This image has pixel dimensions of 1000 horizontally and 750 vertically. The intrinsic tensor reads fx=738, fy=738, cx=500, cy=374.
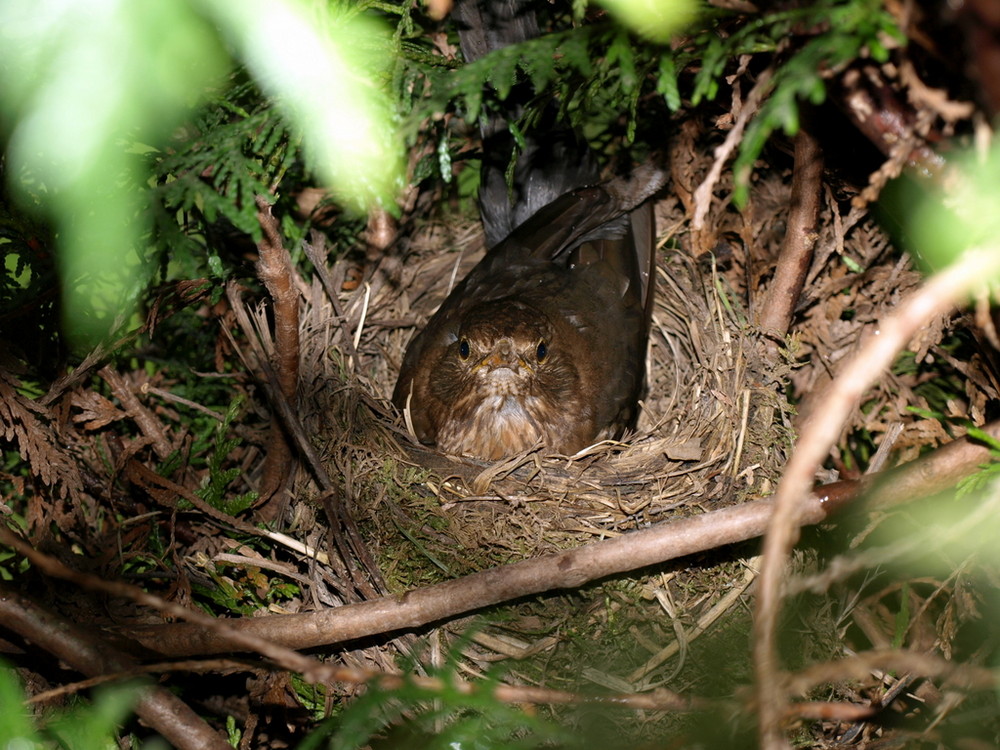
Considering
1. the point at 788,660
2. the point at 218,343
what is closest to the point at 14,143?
the point at 218,343

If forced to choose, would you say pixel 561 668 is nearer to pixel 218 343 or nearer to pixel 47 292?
pixel 218 343

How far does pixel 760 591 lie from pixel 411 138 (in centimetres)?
145

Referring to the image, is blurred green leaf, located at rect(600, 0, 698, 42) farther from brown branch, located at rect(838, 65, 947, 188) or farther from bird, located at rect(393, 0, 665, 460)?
bird, located at rect(393, 0, 665, 460)

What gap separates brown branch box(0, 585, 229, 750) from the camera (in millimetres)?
2062

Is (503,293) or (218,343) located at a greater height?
(218,343)

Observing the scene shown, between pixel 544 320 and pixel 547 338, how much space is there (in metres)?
0.09

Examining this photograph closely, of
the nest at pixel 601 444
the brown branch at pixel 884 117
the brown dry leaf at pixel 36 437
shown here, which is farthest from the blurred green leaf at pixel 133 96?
the brown branch at pixel 884 117

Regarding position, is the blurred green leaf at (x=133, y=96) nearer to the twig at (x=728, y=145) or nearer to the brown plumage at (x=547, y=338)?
the twig at (x=728, y=145)

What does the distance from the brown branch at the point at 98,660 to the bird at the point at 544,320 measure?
69.6 inches

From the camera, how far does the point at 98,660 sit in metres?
2.05

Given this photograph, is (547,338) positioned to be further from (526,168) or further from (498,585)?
(498,585)

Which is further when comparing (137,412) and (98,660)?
(137,412)

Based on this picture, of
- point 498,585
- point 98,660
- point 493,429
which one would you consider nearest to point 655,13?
point 498,585

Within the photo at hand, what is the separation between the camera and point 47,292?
2.74 m
